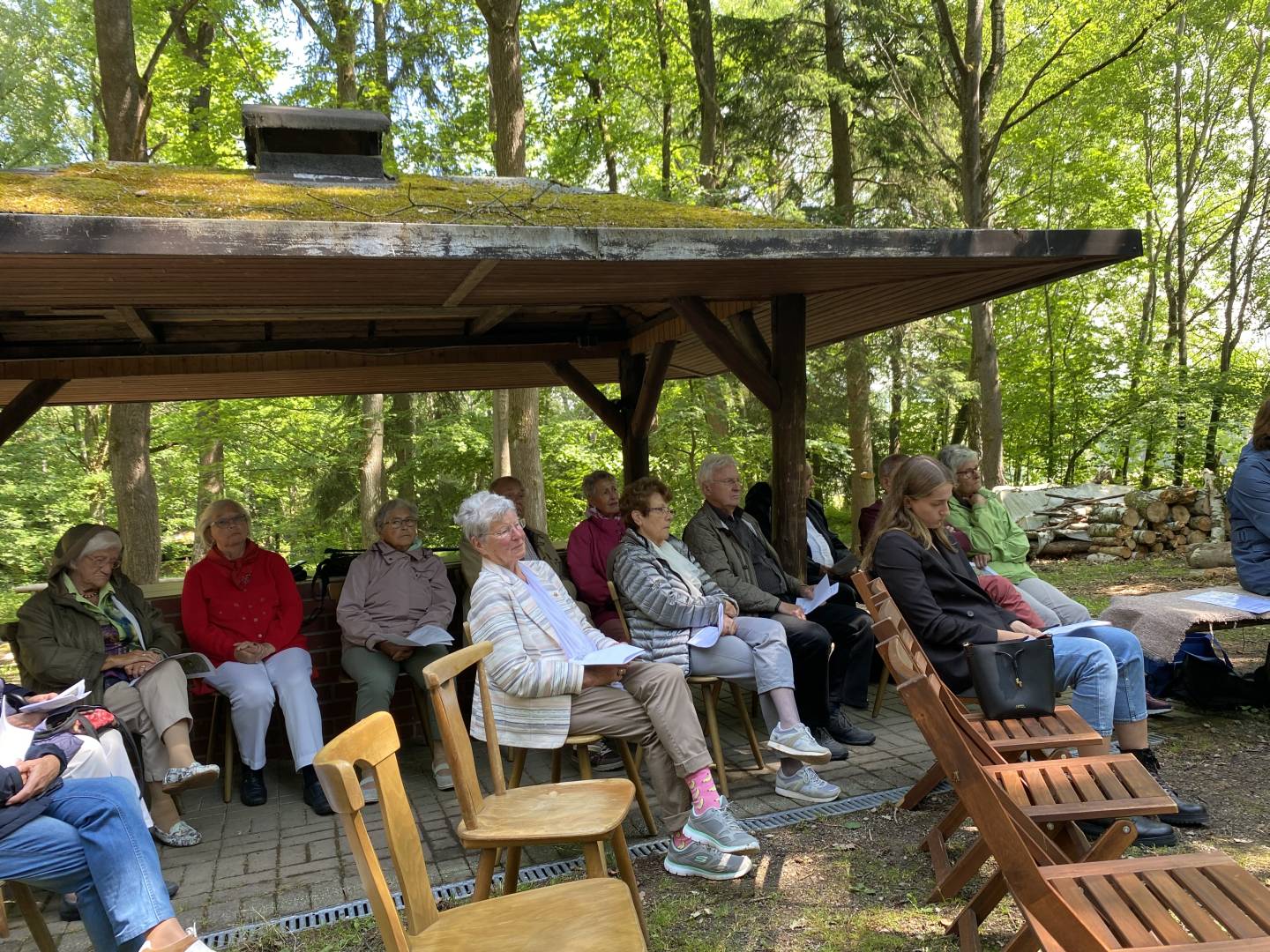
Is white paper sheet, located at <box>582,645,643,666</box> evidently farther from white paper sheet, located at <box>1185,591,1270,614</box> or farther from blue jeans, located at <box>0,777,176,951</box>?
white paper sheet, located at <box>1185,591,1270,614</box>

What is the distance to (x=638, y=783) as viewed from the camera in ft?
11.9

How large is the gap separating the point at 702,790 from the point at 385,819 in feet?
5.45

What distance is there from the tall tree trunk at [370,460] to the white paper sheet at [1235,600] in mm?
Result: 10217

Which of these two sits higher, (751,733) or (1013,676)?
(1013,676)

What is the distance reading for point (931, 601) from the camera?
12.1 ft

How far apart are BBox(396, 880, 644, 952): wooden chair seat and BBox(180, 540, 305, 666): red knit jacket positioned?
293 cm

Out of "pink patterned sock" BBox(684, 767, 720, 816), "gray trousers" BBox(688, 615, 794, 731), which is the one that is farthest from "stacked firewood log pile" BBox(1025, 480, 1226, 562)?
→ "pink patterned sock" BBox(684, 767, 720, 816)

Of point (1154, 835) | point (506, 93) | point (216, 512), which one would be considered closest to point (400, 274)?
point (216, 512)

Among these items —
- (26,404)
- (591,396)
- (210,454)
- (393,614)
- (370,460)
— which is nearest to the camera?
(393,614)

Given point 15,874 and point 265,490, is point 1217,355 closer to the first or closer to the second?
point 265,490

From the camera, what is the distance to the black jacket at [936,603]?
366cm

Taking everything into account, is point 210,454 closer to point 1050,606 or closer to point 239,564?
point 239,564

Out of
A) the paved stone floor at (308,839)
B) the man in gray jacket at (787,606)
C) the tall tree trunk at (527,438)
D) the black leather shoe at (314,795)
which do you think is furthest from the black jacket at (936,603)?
the tall tree trunk at (527,438)

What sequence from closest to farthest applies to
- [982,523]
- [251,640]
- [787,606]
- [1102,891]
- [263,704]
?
1. [1102,891]
2. [263,704]
3. [251,640]
4. [787,606]
5. [982,523]
